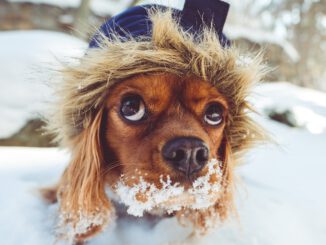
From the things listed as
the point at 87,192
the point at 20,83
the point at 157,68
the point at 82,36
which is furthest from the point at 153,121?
the point at 20,83

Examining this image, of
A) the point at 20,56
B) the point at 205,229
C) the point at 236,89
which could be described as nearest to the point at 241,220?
the point at 205,229

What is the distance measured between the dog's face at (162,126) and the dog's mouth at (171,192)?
0.02 m

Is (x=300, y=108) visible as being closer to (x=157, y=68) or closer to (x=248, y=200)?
(x=248, y=200)

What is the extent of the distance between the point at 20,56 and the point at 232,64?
320 centimetres

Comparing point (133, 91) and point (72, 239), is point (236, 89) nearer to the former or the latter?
point (133, 91)

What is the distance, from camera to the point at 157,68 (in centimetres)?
143

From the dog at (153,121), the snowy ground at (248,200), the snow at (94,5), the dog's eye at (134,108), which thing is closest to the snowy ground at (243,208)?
the snowy ground at (248,200)

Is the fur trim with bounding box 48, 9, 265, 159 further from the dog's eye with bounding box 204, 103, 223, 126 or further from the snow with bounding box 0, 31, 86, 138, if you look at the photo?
the snow with bounding box 0, 31, 86, 138

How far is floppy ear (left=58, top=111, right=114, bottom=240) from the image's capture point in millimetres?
1540

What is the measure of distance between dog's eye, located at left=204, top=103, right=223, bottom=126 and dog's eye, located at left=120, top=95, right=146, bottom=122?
299 mm

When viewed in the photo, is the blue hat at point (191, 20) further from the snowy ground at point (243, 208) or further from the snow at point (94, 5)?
the snow at point (94, 5)

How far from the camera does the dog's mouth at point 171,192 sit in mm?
1283

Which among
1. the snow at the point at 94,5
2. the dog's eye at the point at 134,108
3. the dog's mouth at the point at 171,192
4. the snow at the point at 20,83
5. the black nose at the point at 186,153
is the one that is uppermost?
the snow at the point at 94,5

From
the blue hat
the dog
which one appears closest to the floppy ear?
the dog
